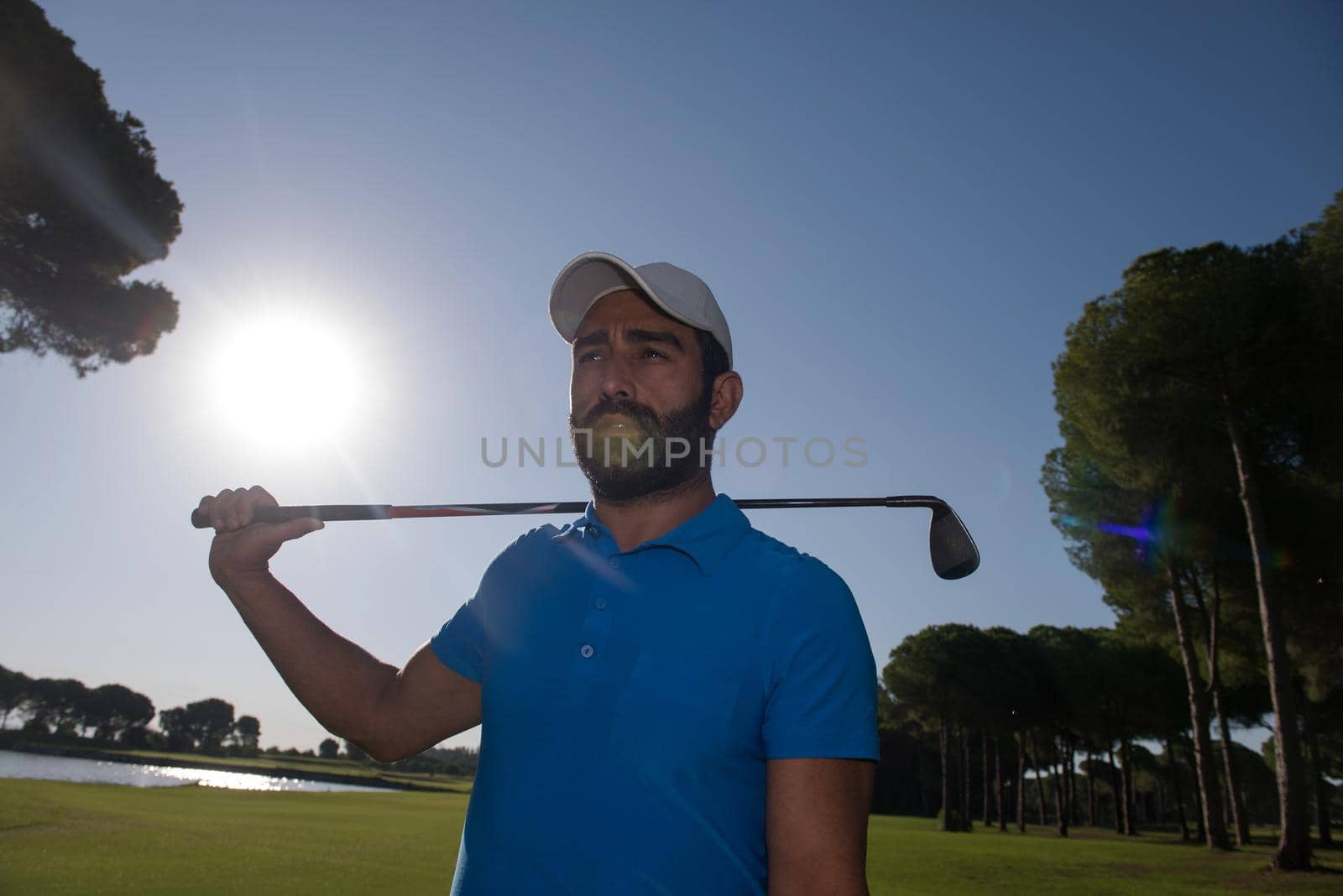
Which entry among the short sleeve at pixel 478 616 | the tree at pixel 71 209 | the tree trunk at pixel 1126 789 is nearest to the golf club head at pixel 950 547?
the short sleeve at pixel 478 616

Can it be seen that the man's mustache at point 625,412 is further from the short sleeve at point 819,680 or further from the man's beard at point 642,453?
the short sleeve at point 819,680

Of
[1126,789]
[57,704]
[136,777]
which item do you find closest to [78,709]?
[57,704]

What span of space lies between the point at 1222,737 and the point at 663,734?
3455cm

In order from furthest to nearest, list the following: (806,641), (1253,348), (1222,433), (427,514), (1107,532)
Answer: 1. (1107,532)
2. (1222,433)
3. (1253,348)
4. (427,514)
5. (806,641)

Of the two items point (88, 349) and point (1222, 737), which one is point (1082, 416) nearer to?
point (1222, 737)

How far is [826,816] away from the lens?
157 centimetres

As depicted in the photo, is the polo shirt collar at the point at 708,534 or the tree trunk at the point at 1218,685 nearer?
the polo shirt collar at the point at 708,534

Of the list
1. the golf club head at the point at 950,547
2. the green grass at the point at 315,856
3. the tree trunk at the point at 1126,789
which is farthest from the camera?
the tree trunk at the point at 1126,789

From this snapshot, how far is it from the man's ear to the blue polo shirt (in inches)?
24.7

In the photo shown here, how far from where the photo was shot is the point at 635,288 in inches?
98.3

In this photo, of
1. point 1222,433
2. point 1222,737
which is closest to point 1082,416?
point 1222,433

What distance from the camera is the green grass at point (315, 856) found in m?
10.5

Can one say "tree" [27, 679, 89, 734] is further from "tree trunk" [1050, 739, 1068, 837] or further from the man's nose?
the man's nose

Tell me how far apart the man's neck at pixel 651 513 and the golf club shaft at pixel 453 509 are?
0.28 m
